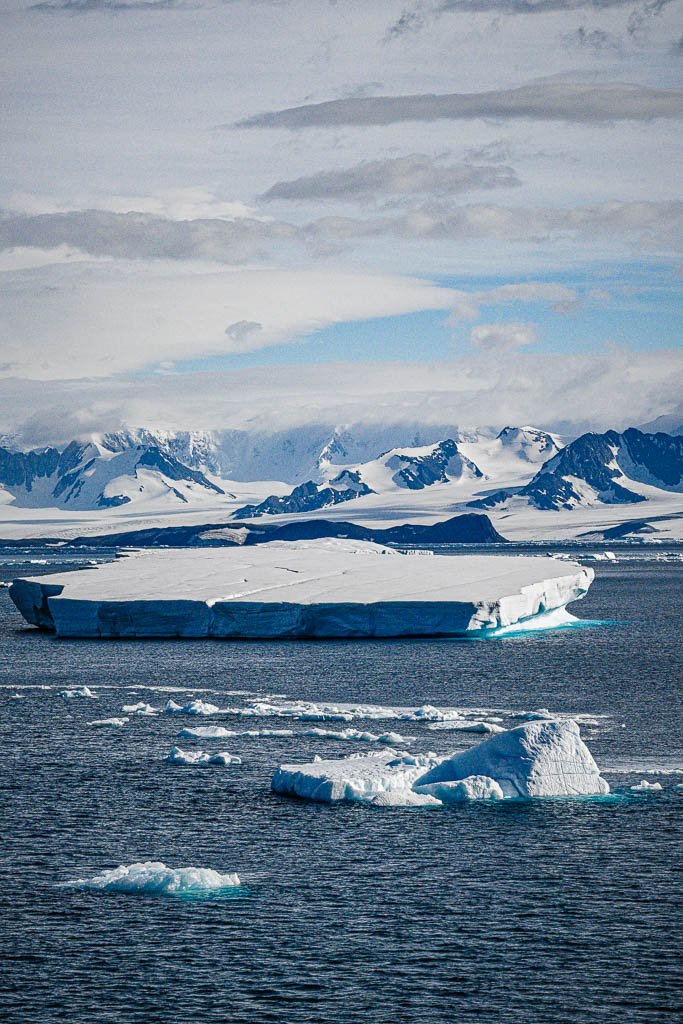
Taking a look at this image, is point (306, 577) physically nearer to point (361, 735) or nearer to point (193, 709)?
point (193, 709)

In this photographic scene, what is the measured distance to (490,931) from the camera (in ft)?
57.7

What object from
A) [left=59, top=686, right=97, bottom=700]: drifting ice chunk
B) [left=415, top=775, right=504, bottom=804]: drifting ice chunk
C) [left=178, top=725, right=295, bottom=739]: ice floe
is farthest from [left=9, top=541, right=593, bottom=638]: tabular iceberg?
[left=415, top=775, right=504, bottom=804]: drifting ice chunk

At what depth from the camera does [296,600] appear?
50094 mm

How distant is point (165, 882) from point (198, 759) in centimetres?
861

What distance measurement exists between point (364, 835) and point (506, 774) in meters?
3.21

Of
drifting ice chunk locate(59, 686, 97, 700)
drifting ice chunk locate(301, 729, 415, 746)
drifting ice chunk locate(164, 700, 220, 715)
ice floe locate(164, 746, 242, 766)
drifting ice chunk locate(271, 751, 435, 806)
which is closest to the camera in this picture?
drifting ice chunk locate(271, 751, 435, 806)

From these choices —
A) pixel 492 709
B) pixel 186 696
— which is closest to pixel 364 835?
pixel 492 709

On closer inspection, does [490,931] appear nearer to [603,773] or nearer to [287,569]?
Result: [603,773]

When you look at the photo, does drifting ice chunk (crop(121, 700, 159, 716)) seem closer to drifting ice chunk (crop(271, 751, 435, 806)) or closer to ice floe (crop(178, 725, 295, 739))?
ice floe (crop(178, 725, 295, 739))

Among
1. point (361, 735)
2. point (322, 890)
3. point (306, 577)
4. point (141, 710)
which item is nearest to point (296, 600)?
point (306, 577)

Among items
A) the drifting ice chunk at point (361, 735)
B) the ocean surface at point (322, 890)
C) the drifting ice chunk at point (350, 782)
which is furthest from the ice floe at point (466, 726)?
the drifting ice chunk at point (350, 782)

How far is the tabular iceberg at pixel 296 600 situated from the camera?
49.8 metres

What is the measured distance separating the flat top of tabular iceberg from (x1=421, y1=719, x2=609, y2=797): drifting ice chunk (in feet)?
80.4

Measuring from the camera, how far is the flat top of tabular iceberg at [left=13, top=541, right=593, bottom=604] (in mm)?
51219
